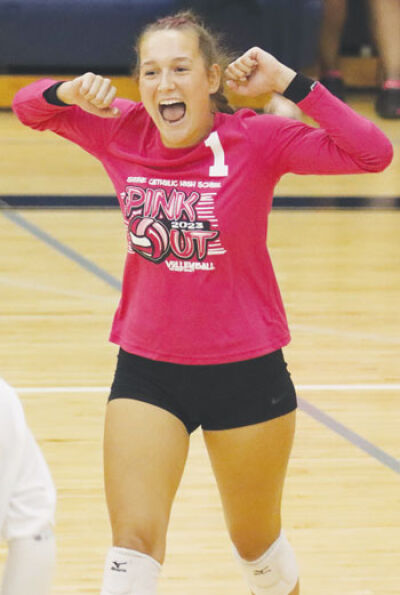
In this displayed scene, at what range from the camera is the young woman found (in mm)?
2891

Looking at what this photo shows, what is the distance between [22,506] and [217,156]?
1.40 m

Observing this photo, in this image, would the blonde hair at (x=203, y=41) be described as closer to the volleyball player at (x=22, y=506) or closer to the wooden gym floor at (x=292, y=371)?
the wooden gym floor at (x=292, y=371)

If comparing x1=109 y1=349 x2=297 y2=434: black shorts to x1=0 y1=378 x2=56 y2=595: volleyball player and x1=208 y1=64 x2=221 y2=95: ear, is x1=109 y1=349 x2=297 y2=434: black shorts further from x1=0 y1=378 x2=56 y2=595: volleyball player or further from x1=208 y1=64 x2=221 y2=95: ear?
x1=0 y1=378 x2=56 y2=595: volleyball player

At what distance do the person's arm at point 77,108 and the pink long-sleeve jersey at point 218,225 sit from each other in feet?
0.43

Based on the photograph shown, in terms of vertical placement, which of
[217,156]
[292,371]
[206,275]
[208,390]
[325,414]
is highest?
[217,156]

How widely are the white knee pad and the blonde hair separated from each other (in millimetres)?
1044

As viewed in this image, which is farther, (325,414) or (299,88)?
(325,414)

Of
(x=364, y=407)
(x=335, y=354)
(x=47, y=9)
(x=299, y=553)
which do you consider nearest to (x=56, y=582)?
(x=299, y=553)

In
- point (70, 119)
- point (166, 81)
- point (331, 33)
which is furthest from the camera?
point (331, 33)

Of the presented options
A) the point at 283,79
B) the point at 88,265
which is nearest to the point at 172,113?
the point at 283,79

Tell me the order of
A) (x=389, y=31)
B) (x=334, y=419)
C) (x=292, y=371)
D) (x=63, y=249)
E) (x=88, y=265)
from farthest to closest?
(x=389, y=31), (x=63, y=249), (x=88, y=265), (x=292, y=371), (x=334, y=419)

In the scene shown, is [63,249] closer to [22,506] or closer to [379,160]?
[379,160]

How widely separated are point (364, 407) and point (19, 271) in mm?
2417

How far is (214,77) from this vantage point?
10.0 ft
